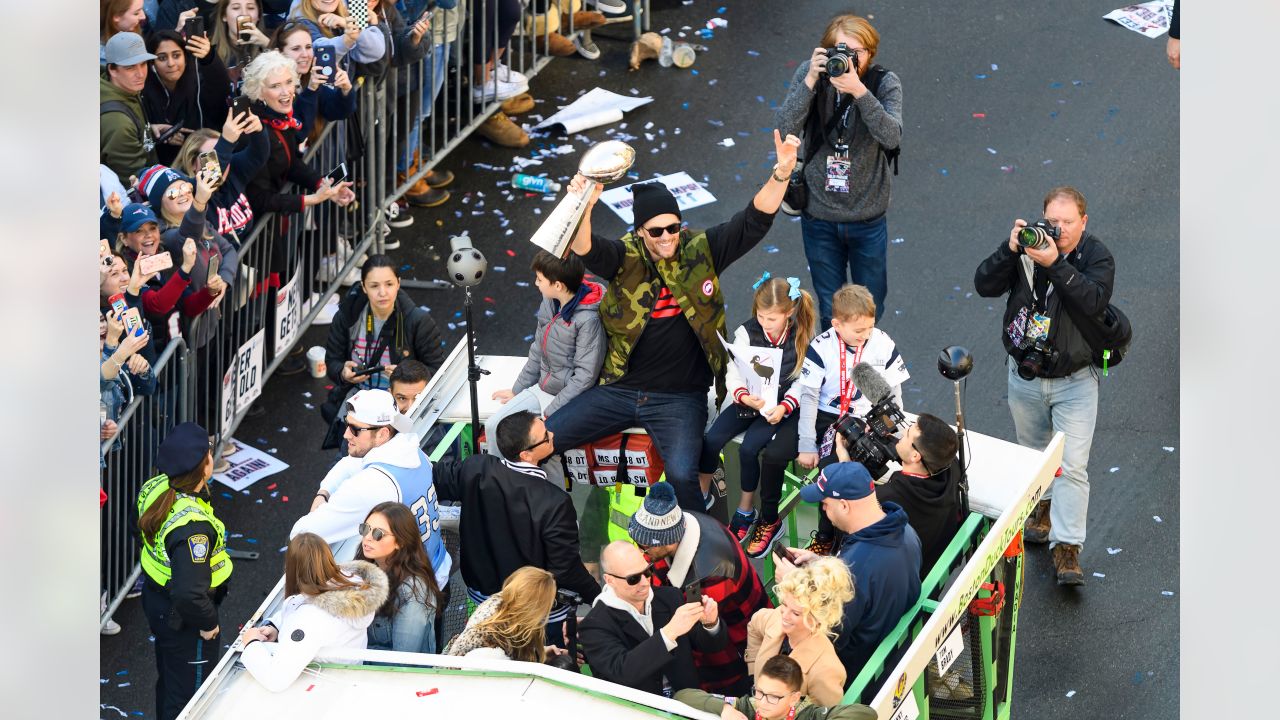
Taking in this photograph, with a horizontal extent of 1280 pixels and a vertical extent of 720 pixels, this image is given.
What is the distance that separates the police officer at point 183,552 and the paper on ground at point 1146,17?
380 inches

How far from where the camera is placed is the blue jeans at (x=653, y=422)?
674 centimetres

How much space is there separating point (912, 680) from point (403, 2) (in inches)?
260

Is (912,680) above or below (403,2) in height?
below

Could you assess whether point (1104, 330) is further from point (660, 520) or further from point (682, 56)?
point (682, 56)

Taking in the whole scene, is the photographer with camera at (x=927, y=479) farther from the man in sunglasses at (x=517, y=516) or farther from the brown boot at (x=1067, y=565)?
the brown boot at (x=1067, y=565)

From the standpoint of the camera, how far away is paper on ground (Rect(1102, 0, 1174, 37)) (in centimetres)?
1259

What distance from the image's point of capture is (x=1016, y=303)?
7.07 metres

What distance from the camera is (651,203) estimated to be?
21.3ft

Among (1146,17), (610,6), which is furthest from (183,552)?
(1146,17)

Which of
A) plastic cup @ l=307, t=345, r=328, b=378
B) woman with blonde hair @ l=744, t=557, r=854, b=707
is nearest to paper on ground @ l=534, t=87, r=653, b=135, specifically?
plastic cup @ l=307, t=345, r=328, b=378

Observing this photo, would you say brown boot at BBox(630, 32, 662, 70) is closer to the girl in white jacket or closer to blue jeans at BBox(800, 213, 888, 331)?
blue jeans at BBox(800, 213, 888, 331)

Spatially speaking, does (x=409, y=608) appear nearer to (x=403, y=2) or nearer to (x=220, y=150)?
(x=220, y=150)

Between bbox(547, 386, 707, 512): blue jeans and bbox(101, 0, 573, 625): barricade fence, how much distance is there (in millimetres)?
2228

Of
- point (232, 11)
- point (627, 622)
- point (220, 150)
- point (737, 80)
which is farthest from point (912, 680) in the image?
point (737, 80)
